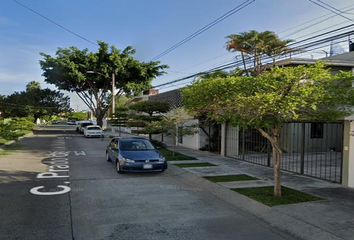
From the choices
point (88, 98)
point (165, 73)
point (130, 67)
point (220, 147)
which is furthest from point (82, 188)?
point (88, 98)

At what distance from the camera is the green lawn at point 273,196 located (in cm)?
743

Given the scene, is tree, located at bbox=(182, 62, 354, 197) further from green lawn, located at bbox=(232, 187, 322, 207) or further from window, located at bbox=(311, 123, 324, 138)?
window, located at bbox=(311, 123, 324, 138)

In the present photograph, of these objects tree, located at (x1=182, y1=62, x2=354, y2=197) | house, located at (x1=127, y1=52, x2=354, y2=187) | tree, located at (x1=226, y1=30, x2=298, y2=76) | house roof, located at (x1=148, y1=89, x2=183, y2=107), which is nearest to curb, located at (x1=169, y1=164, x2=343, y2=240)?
tree, located at (x1=182, y1=62, x2=354, y2=197)

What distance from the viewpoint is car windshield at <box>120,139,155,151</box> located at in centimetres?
1181

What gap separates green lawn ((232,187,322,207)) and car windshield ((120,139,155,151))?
467cm

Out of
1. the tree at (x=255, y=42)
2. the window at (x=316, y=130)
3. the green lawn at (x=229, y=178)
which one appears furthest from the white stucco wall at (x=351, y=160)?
the tree at (x=255, y=42)

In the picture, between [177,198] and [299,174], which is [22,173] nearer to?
[177,198]

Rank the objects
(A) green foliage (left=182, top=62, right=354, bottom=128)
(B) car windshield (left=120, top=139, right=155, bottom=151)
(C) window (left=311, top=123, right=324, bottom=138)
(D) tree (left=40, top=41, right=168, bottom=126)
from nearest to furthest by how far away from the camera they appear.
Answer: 1. (A) green foliage (left=182, top=62, right=354, bottom=128)
2. (B) car windshield (left=120, top=139, right=155, bottom=151)
3. (C) window (left=311, top=123, right=324, bottom=138)
4. (D) tree (left=40, top=41, right=168, bottom=126)

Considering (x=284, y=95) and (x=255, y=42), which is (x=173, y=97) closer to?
(x=255, y=42)

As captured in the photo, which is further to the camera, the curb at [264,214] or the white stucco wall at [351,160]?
the white stucco wall at [351,160]

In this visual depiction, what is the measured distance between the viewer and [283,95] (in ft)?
20.8

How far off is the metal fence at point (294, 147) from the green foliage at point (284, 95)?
18.6ft

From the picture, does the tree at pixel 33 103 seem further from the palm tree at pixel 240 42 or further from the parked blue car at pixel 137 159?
the parked blue car at pixel 137 159

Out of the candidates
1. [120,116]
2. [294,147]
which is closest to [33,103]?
[120,116]
